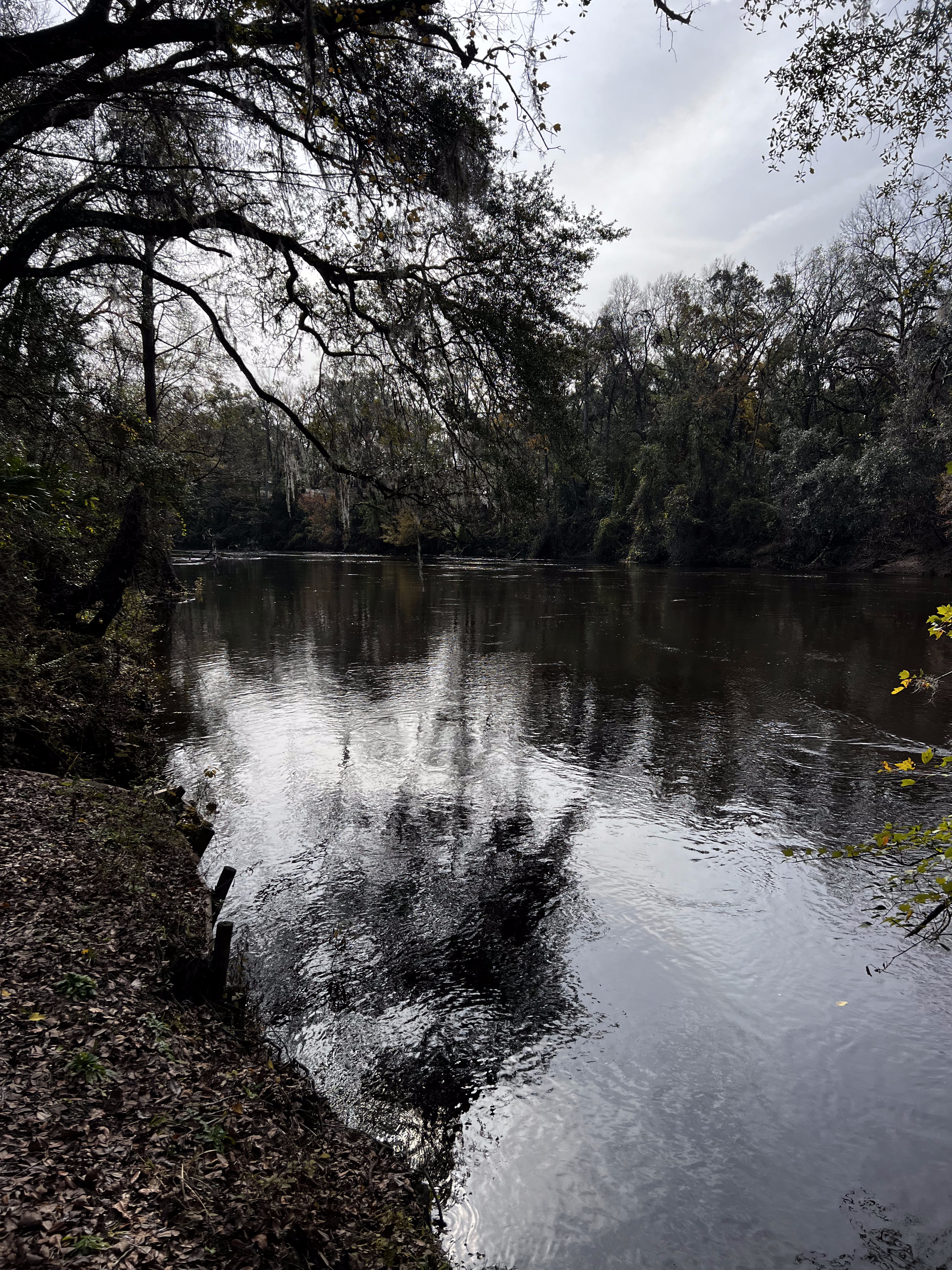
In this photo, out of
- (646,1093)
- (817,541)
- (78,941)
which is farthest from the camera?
(817,541)

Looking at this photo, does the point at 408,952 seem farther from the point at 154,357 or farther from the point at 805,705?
the point at 154,357

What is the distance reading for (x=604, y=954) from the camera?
570 centimetres

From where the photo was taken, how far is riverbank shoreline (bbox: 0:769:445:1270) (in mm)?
2418

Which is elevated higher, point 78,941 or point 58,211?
point 58,211

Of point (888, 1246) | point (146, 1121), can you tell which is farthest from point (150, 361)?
point (888, 1246)

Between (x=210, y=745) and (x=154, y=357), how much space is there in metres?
18.8

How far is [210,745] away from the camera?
10312 mm

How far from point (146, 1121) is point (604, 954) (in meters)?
3.72

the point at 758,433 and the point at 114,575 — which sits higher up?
the point at 758,433

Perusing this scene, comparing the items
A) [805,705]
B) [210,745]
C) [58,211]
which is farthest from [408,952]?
[805,705]

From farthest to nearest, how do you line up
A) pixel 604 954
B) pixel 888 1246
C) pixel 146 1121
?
pixel 604 954 < pixel 888 1246 < pixel 146 1121

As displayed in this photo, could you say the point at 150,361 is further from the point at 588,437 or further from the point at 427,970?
the point at 427,970

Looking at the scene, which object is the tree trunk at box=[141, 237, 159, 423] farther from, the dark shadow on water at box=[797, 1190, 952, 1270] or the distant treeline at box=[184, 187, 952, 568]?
the dark shadow on water at box=[797, 1190, 952, 1270]

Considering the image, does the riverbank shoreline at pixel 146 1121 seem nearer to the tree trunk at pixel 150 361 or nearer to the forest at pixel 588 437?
the forest at pixel 588 437
